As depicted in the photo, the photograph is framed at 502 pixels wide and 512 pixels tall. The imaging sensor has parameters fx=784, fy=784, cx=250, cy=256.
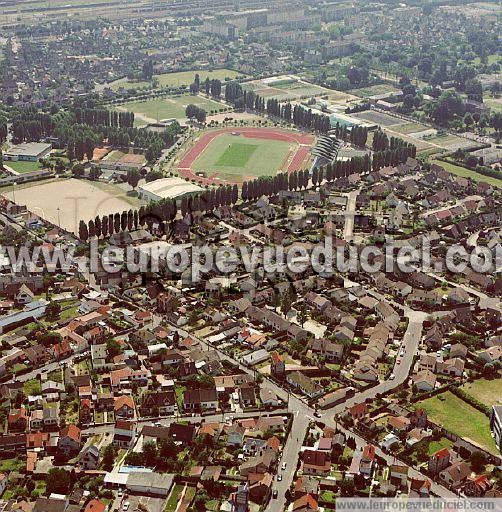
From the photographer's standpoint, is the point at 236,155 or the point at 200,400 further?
the point at 236,155

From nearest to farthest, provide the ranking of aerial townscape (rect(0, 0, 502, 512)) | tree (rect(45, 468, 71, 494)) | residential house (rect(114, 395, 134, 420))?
tree (rect(45, 468, 71, 494)) → aerial townscape (rect(0, 0, 502, 512)) → residential house (rect(114, 395, 134, 420))

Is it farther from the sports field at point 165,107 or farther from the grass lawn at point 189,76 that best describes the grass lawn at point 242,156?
the grass lawn at point 189,76

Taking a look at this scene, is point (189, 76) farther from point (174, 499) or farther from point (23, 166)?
point (174, 499)

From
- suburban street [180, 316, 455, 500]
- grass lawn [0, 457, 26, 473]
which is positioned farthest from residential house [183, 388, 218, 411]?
grass lawn [0, 457, 26, 473]

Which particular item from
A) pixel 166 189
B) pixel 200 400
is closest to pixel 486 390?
pixel 200 400

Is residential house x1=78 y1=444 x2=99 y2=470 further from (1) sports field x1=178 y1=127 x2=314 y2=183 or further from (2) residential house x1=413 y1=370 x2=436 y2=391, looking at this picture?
(1) sports field x1=178 y1=127 x2=314 y2=183

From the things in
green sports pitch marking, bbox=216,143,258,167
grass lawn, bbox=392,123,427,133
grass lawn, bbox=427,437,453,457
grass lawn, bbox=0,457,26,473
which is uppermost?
grass lawn, bbox=392,123,427,133
